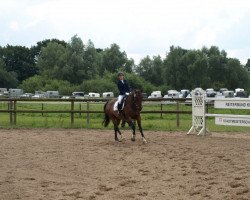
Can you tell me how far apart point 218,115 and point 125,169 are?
21.6 feet

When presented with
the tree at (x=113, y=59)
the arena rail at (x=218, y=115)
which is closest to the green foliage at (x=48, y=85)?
the tree at (x=113, y=59)

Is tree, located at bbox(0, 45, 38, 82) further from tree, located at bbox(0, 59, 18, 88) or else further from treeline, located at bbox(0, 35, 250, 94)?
treeline, located at bbox(0, 35, 250, 94)

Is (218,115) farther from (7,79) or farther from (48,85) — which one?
(7,79)

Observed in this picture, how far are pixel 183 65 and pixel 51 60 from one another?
2121 cm

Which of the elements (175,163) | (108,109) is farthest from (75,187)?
(108,109)

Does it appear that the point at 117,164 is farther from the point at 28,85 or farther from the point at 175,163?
the point at 28,85

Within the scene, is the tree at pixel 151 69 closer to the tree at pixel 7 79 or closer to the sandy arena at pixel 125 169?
the tree at pixel 7 79

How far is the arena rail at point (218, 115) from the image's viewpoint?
594 inches

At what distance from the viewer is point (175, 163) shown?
10477 mm

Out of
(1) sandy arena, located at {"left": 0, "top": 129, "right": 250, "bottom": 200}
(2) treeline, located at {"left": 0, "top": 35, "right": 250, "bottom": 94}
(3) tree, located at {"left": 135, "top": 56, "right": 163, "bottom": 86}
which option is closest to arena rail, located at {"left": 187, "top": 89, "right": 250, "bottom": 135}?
(1) sandy arena, located at {"left": 0, "top": 129, "right": 250, "bottom": 200}

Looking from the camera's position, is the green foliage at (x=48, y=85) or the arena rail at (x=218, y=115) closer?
the arena rail at (x=218, y=115)

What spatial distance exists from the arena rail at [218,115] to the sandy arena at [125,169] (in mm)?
1229

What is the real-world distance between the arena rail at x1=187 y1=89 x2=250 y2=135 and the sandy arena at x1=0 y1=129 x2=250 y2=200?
123cm

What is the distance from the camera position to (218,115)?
15945 millimetres
